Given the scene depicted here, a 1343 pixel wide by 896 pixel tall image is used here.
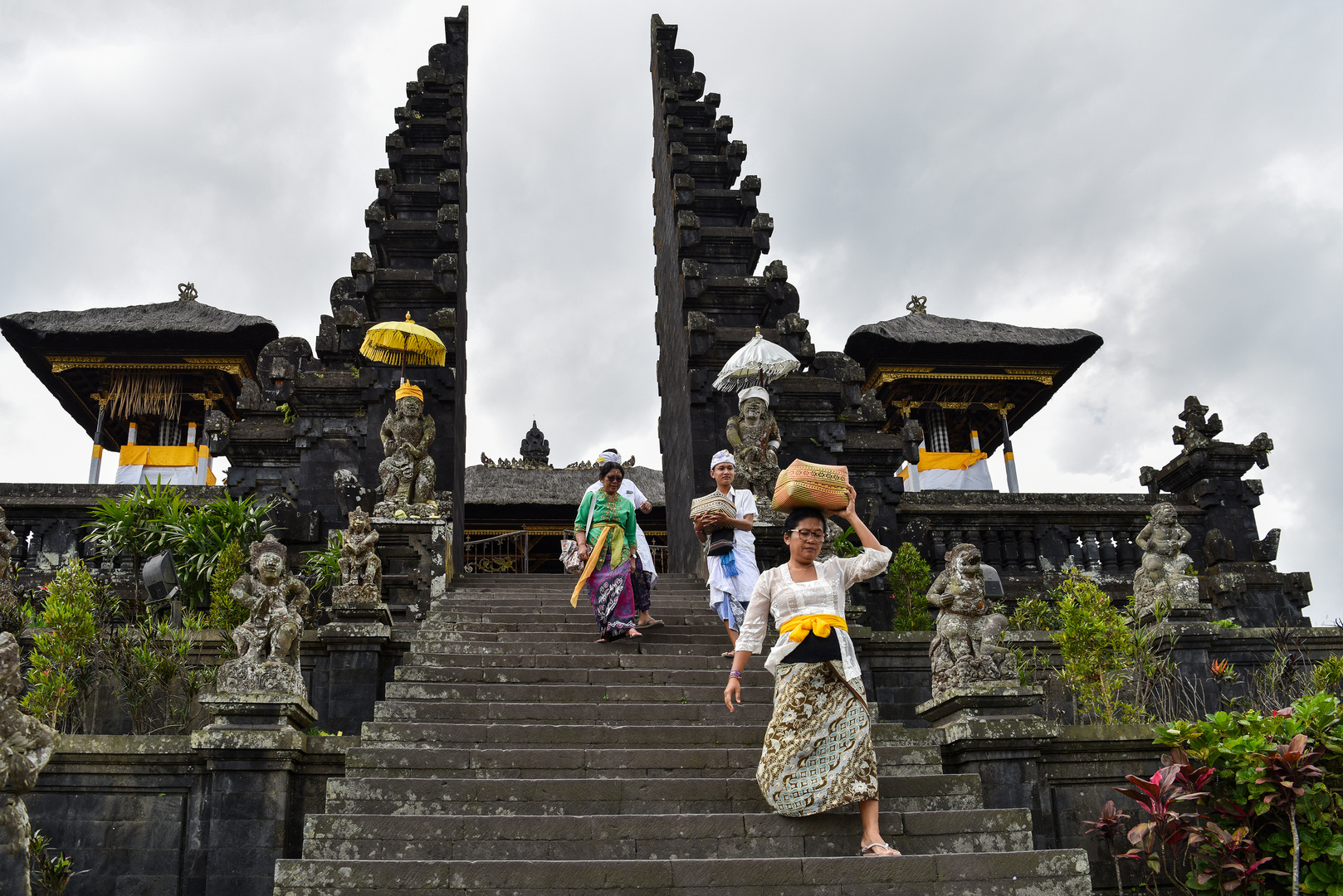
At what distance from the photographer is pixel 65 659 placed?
7855mm

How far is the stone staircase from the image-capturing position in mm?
5055

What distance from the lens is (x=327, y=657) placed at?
790cm

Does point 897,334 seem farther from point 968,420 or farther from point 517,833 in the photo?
point 517,833

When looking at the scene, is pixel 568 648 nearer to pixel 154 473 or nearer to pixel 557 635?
pixel 557 635

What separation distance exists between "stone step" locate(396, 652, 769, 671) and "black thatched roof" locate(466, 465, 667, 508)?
1004 centimetres

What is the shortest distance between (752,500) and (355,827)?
14.7 ft

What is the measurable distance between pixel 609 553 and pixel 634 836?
312 cm

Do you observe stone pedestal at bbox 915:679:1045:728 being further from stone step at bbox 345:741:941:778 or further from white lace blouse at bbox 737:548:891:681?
white lace blouse at bbox 737:548:891:681

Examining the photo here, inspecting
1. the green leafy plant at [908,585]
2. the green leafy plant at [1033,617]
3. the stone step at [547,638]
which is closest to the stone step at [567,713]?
the stone step at [547,638]

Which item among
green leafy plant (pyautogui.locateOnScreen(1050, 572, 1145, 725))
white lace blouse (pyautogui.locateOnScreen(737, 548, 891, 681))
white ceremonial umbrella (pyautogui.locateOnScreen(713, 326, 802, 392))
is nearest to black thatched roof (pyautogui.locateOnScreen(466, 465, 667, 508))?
white ceremonial umbrella (pyautogui.locateOnScreen(713, 326, 802, 392))

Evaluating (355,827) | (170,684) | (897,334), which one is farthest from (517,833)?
(897,334)

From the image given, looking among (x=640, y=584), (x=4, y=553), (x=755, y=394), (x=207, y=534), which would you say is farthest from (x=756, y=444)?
(x=4, y=553)

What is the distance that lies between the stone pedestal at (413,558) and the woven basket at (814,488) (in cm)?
517

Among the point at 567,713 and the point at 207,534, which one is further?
the point at 207,534
